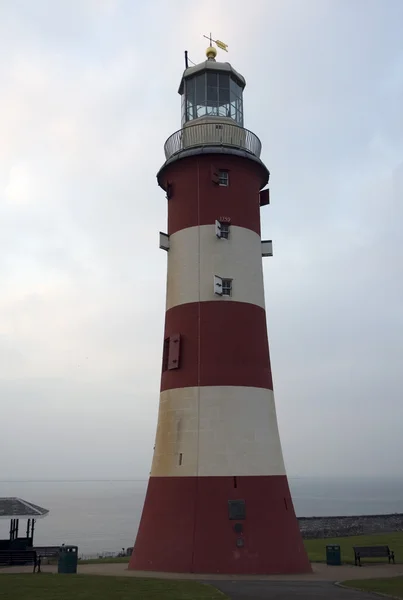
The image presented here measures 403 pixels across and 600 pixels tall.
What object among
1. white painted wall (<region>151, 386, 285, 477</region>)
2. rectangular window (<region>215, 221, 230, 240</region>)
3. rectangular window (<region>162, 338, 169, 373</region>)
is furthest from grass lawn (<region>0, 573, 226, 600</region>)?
rectangular window (<region>215, 221, 230, 240</region>)

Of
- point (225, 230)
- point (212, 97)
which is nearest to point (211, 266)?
point (225, 230)

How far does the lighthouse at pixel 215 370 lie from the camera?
15.4 meters

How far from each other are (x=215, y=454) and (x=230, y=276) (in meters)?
5.22

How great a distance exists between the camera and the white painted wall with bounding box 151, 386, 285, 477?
1594 centimetres

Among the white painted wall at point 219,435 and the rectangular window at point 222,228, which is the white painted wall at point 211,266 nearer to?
the rectangular window at point 222,228

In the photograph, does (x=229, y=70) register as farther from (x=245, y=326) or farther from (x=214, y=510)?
(x=214, y=510)

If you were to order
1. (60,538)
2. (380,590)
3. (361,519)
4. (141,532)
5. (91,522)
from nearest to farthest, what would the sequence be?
1. (380,590)
2. (141,532)
3. (361,519)
4. (60,538)
5. (91,522)

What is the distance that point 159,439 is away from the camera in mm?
17188

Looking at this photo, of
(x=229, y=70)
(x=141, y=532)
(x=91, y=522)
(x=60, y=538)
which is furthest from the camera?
(x=91, y=522)

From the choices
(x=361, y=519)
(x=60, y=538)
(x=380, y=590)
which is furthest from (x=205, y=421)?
(x=60, y=538)

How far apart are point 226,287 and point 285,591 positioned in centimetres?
838

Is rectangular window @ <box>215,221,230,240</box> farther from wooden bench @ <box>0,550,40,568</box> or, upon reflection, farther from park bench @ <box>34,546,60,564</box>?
park bench @ <box>34,546,60,564</box>

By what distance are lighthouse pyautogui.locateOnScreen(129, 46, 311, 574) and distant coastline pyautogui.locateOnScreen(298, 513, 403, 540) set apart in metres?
19.9

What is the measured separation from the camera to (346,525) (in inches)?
1580
